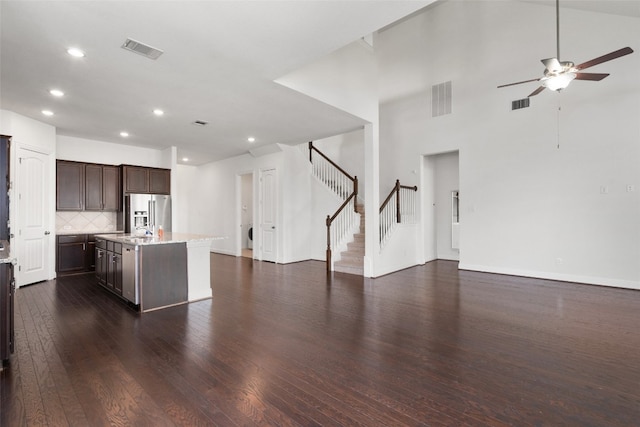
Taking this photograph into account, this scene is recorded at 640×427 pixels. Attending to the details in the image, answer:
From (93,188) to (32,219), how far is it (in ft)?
4.70

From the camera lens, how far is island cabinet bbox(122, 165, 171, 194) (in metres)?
6.94

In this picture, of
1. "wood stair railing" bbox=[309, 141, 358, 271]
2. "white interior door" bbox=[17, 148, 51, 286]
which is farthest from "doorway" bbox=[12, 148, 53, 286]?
"wood stair railing" bbox=[309, 141, 358, 271]

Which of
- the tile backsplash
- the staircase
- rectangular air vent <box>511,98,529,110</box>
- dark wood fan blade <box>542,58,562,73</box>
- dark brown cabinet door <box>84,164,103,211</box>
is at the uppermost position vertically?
rectangular air vent <box>511,98,529,110</box>

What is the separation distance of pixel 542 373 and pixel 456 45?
7.10 metres

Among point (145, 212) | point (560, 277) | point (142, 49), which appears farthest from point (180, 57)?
point (560, 277)

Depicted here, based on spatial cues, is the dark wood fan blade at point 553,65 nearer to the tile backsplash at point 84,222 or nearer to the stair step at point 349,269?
the stair step at point 349,269

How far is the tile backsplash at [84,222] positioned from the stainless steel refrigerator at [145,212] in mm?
569

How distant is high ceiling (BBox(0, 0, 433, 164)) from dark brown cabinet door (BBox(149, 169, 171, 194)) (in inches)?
64.4

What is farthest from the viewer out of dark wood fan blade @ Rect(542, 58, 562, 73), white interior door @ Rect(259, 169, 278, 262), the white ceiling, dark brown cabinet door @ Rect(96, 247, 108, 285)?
white interior door @ Rect(259, 169, 278, 262)

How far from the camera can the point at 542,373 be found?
2.43 metres

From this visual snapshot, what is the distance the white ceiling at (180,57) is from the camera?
2551 mm

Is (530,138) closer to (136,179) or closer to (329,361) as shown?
(329,361)

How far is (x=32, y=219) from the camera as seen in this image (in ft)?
17.6

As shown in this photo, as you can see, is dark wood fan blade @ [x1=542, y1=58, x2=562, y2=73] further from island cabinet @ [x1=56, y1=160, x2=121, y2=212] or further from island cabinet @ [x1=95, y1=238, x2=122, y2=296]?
island cabinet @ [x1=56, y1=160, x2=121, y2=212]
